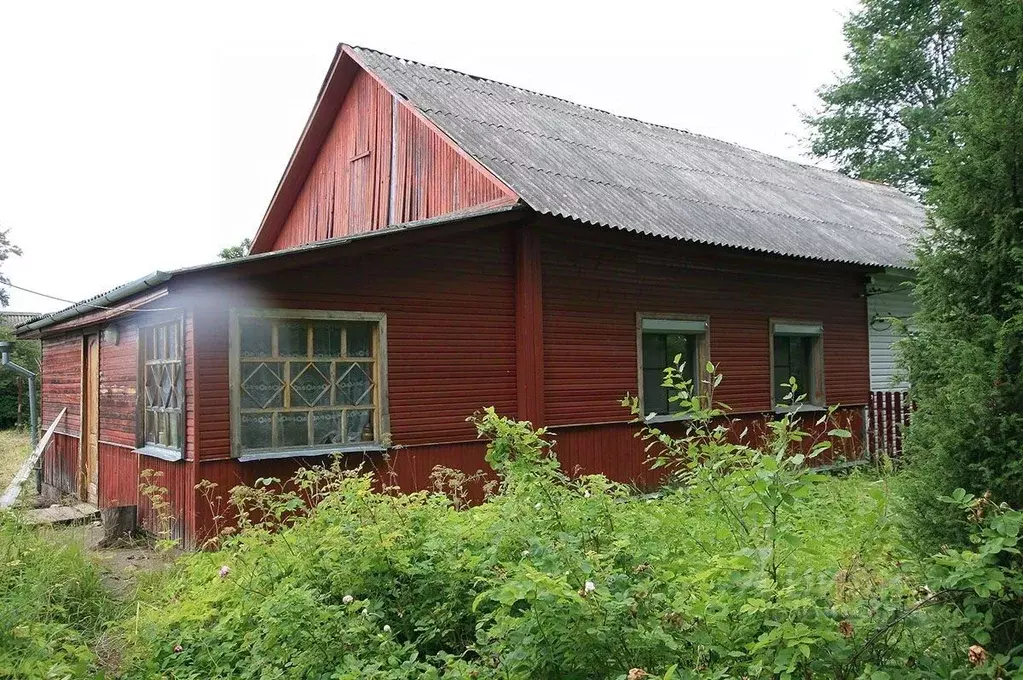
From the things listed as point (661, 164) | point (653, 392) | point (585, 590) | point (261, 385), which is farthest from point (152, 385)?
point (661, 164)

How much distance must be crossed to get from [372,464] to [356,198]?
5.70 m

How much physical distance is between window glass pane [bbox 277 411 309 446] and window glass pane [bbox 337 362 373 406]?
399mm

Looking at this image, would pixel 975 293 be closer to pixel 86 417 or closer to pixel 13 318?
pixel 86 417

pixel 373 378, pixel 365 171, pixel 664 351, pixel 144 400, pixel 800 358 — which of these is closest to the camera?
pixel 373 378

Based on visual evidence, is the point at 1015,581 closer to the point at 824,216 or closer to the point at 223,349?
the point at 223,349

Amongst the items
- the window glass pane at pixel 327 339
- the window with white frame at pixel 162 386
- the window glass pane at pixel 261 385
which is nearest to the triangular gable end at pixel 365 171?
the window glass pane at pixel 327 339

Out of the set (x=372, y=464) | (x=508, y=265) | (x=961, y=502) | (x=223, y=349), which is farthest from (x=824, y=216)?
(x=961, y=502)

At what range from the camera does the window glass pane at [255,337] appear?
726cm

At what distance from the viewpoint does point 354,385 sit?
7.92m

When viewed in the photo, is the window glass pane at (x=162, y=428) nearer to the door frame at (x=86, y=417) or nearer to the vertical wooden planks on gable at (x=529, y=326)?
the door frame at (x=86, y=417)

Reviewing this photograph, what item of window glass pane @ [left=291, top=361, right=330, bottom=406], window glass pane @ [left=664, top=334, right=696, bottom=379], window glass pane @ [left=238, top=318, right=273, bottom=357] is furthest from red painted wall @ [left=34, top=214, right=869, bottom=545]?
window glass pane @ [left=291, top=361, right=330, bottom=406]

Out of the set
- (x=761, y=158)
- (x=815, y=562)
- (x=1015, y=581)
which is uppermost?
(x=761, y=158)

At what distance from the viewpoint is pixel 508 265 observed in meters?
9.05

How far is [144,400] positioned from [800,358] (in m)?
9.39
